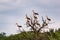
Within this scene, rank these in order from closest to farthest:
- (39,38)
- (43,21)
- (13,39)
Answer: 1. (43,21)
2. (39,38)
3. (13,39)

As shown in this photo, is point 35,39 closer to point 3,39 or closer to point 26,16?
point 26,16

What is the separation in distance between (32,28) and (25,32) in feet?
2.18

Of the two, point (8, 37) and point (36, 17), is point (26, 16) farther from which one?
point (8, 37)

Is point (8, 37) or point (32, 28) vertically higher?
point (32, 28)

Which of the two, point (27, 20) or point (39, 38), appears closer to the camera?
point (27, 20)

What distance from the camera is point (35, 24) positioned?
16766mm

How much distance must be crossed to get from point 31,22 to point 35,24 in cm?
28

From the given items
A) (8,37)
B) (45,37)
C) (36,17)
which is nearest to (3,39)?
(8,37)

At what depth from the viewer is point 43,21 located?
16516 millimetres

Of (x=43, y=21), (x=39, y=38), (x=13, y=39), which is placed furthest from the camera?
(x=13, y=39)

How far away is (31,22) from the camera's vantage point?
16688 millimetres

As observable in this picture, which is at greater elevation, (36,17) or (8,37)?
(36,17)

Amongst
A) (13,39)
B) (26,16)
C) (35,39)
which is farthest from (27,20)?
(13,39)

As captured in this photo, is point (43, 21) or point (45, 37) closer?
point (43, 21)
